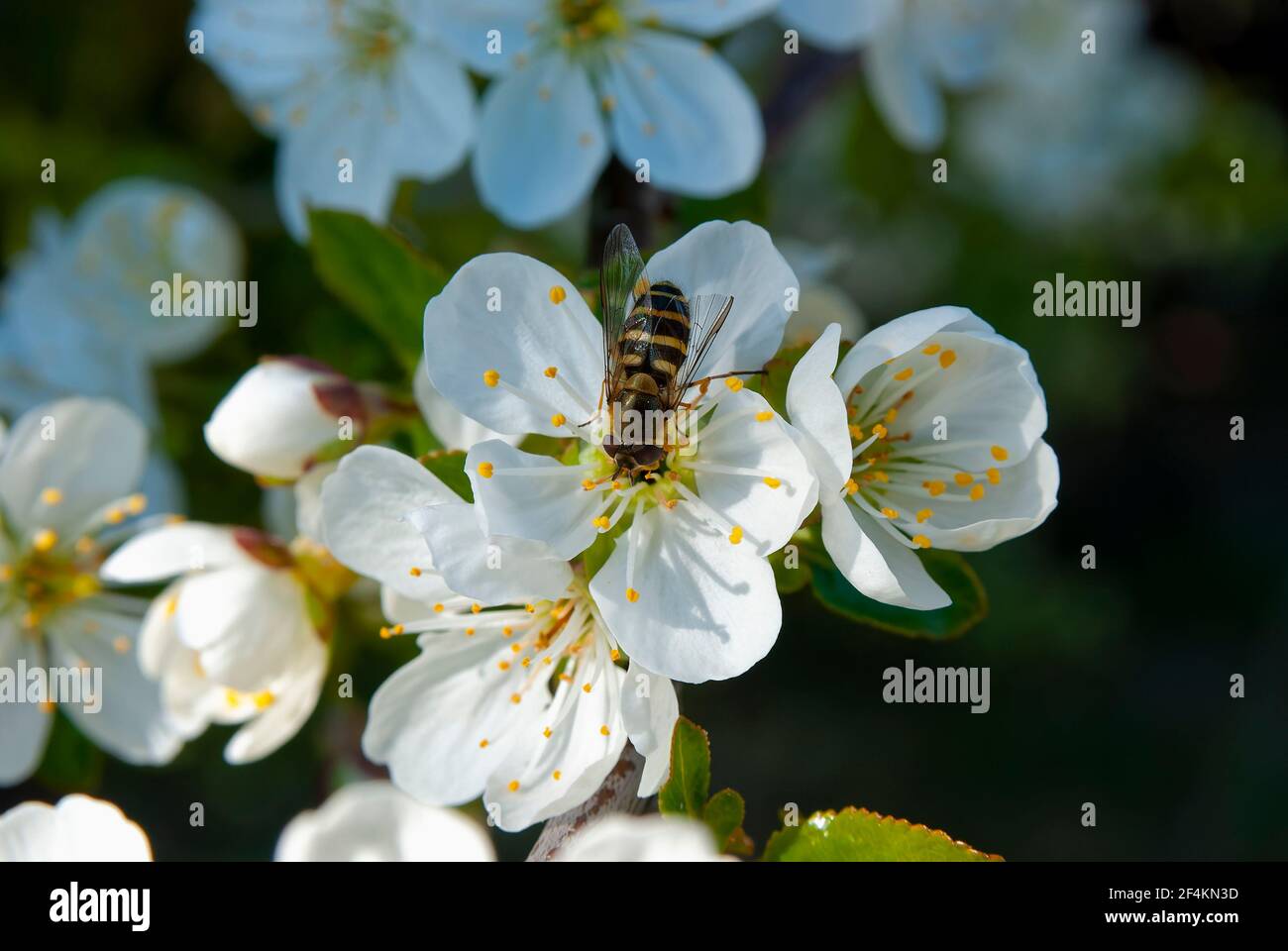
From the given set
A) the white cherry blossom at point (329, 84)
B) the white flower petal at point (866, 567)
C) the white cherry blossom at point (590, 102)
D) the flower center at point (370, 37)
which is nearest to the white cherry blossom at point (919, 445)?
the white flower petal at point (866, 567)

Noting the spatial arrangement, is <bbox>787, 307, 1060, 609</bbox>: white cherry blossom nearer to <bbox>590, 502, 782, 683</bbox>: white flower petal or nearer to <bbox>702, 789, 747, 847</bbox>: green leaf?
<bbox>590, 502, 782, 683</bbox>: white flower petal

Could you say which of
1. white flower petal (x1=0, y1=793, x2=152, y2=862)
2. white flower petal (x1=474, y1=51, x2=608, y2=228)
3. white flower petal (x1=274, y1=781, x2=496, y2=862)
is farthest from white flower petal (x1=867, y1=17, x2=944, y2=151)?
white flower petal (x1=0, y1=793, x2=152, y2=862)

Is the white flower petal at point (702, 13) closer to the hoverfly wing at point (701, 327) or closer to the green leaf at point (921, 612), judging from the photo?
the hoverfly wing at point (701, 327)

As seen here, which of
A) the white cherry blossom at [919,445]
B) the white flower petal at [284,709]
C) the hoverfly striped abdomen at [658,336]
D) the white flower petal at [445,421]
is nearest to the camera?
the white cherry blossom at [919,445]

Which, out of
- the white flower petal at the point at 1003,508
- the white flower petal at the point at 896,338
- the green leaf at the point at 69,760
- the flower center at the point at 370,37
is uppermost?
the flower center at the point at 370,37
